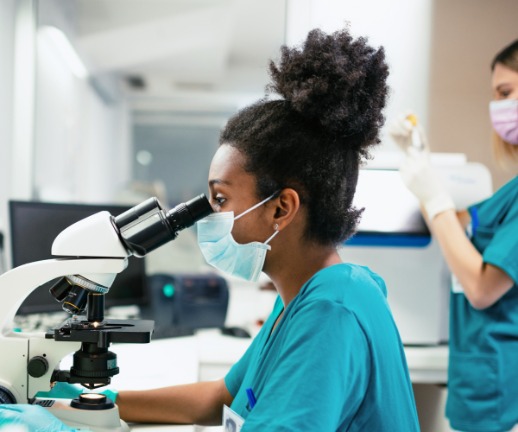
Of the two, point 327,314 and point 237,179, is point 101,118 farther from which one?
point 327,314

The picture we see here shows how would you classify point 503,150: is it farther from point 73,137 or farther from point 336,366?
point 73,137

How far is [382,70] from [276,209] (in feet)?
1.10

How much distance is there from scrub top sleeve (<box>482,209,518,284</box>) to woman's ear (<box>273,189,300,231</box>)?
71 cm

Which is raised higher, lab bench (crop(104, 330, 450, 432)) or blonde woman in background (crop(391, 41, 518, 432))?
blonde woman in background (crop(391, 41, 518, 432))

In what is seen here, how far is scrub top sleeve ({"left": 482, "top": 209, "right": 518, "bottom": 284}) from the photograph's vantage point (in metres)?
1.17

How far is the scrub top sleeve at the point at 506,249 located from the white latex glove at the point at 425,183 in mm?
182

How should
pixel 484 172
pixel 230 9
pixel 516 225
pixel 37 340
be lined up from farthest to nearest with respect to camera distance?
pixel 230 9 → pixel 484 172 → pixel 516 225 → pixel 37 340

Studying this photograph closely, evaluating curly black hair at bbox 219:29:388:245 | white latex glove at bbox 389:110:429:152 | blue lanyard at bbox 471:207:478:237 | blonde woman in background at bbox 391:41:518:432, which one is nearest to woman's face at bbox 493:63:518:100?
blonde woman in background at bbox 391:41:518:432

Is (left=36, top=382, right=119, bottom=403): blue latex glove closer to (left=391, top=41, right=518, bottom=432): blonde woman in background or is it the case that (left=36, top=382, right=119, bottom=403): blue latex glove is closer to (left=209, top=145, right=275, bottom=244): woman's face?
(left=209, top=145, right=275, bottom=244): woman's face

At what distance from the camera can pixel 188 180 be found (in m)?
5.13

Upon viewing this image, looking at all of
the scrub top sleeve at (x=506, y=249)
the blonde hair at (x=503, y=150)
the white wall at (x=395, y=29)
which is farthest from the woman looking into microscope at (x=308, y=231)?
the white wall at (x=395, y=29)

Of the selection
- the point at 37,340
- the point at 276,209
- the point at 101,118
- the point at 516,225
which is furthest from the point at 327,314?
the point at 101,118

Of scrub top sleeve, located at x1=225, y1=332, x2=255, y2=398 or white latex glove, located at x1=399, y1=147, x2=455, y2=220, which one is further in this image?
white latex glove, located at x1=399, y1=147, x2=455, y2=220

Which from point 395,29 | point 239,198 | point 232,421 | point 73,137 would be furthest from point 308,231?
point 73,137
